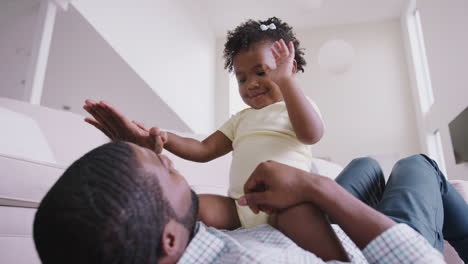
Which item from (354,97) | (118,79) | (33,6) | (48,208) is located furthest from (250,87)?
(354,97)

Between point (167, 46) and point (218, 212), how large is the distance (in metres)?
2.66

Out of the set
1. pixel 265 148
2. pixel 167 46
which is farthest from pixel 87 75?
pixel 265 148

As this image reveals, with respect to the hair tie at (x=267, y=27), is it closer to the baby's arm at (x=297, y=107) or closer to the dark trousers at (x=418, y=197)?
the baby's arm at (x=297, y=107)

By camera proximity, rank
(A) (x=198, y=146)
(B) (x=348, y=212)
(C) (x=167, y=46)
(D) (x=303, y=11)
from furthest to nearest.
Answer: (D) (x=303, y=11) < (C) (x=167, y=46) < (A) (x=198, y=146) < (B) (x=348, y=212)

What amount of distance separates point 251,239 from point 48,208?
0.28 metres

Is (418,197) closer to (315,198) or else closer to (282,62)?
(315,198)

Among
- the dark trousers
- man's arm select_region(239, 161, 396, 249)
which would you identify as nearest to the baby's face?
the dark trousers

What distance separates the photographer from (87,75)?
7.62 feet

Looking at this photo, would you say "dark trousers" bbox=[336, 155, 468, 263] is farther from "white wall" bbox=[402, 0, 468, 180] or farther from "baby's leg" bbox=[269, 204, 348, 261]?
"white wall" bbox=[402, 0, 468, 180]

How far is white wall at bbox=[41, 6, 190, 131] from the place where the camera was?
1.94 m

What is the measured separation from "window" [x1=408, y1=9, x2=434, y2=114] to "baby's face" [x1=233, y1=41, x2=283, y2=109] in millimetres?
3842

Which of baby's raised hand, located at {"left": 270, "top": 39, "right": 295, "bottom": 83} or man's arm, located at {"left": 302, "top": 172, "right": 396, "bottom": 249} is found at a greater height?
baby's raised hand, located at {"left": 270, "top": 39, "right": 295, "bottom": 83}

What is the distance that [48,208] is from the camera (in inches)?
15.7

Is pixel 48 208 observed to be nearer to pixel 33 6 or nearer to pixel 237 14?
pixel 33 6
